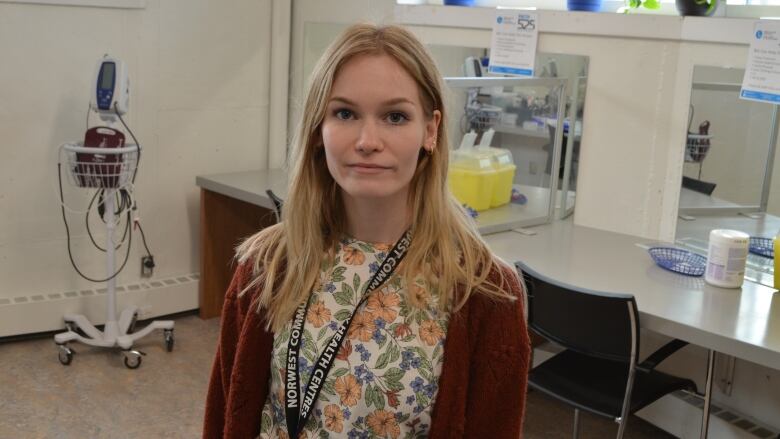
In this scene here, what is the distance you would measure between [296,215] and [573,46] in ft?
7.22

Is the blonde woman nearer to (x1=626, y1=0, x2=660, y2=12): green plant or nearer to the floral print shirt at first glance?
the floral print shirt

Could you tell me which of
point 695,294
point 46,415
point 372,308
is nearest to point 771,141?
point 695,294

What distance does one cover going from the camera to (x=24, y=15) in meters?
3.50

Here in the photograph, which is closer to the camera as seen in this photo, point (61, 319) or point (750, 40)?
point (750, 40)

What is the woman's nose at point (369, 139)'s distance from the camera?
47.3 inches

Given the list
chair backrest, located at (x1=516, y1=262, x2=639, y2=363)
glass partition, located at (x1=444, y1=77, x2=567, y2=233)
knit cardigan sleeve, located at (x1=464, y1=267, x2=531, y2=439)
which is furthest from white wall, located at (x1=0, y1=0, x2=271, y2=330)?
knit cardigan sleeve, located at (x1=464, y1=267, x2=531, y2=439)

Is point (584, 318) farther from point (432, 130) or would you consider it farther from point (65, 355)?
point (65, 355)

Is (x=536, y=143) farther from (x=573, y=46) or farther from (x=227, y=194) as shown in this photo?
(x=227, y=194)

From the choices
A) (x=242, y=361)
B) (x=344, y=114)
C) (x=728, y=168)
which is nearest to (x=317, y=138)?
(x=344, y=114)

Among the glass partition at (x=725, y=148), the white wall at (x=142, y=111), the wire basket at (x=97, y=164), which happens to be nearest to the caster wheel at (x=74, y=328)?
the white wall at (x=142, y=111)

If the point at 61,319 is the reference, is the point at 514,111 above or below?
above

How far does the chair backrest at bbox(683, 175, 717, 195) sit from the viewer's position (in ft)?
9.98

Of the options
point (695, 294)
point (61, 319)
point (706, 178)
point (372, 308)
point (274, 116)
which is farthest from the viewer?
point (274, 116)

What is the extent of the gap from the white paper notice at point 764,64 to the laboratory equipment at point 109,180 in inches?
88.3
